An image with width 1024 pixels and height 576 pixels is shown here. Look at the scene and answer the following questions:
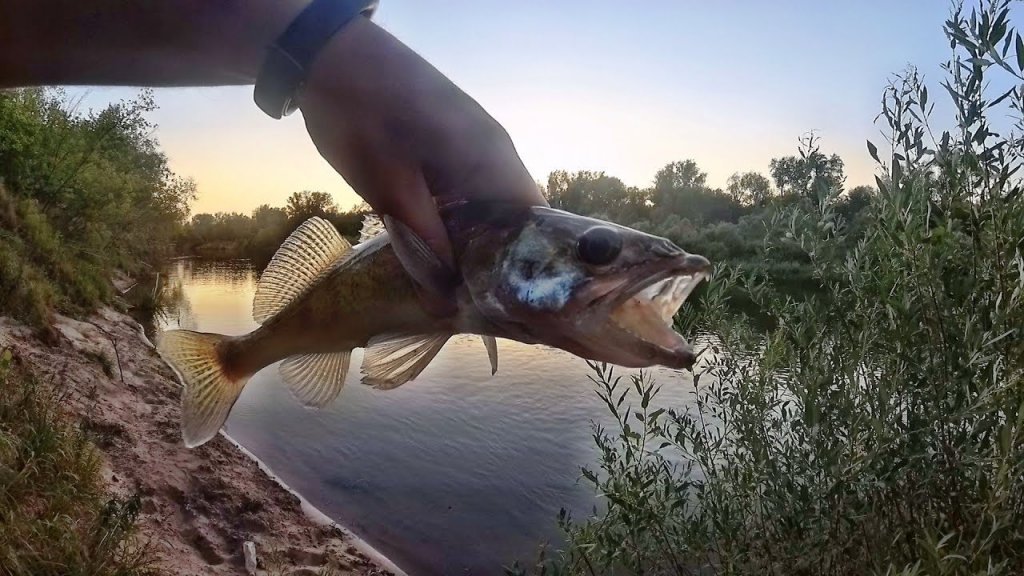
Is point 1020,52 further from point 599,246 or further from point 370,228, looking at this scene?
point 370,228

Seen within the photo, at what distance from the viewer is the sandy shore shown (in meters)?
8.03

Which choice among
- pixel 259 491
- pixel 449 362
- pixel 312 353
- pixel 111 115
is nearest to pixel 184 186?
pixel 111 115

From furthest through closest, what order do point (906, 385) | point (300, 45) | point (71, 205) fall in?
1. point (71, 205)
2. point (906, 385)
3. point (300, 45)

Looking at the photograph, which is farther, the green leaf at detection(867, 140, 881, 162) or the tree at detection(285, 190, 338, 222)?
the tree at detection(285, 190, 338, 222)

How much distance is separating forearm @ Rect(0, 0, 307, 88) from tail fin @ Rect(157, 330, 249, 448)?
1475 millimetres

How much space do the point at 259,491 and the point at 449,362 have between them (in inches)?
417

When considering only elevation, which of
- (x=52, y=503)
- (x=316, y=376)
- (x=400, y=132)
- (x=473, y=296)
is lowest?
(x=52, y=503)

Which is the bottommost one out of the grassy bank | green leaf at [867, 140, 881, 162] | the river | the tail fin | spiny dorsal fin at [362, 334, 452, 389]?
the river

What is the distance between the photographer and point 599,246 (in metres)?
2.04

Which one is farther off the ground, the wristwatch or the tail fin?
the wristwatch

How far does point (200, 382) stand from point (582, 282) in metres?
2.02

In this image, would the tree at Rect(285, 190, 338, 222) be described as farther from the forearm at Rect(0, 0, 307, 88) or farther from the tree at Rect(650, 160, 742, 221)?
the tree at Rect(650, 160, 742, 221)

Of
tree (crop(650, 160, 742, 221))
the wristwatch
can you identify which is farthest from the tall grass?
tree (crop(650, 160, 742, 221))

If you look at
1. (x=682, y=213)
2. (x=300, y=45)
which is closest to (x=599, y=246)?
(x=300, y=45)
